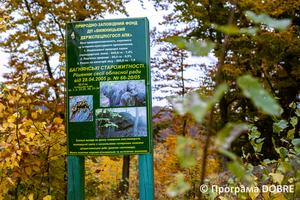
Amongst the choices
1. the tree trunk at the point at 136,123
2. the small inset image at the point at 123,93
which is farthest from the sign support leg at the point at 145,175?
the small inset image at the point at 123,93

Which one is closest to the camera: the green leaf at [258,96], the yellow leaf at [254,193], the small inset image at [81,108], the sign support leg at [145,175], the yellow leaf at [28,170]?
the green leaf at [258,96]

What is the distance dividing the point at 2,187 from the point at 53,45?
16.2ft

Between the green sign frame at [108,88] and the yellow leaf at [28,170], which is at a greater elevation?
the green sign frame at [108,88]

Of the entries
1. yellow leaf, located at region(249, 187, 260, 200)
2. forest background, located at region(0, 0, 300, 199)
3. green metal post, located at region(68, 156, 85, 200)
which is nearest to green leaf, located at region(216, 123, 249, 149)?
forest background, located at region(0, 0, 300, 199)

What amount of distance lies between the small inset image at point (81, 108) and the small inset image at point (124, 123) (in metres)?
0.21

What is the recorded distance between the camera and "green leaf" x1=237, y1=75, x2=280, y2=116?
1.08 feet

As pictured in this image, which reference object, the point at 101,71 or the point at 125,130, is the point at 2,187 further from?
the point at 101,71

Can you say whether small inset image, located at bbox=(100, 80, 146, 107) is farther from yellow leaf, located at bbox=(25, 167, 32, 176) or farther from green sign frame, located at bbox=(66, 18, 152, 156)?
yellow leaf, located at bbox=(25, 167, 32, 176)

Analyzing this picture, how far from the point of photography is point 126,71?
8.98 feet

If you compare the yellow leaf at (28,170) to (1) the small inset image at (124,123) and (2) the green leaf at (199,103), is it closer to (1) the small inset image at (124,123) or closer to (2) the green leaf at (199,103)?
(1) the small inset image at (124,123)

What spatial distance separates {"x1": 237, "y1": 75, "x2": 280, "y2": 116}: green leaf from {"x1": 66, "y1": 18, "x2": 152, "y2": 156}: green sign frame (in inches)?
91.5

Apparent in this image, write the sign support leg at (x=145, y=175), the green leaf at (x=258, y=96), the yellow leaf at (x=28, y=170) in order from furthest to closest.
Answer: the sign support leg at (x=145, y=175) < the yellow leaf at (x=28, y=170) < the green leaf at (x=258, y=96)

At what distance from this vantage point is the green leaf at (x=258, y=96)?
13.0 inches

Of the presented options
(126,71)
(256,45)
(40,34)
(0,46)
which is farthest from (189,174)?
(0,46)
